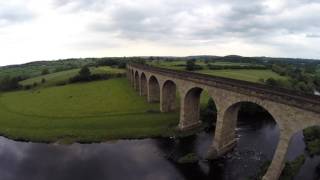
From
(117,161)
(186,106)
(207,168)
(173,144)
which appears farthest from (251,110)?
(117,161)

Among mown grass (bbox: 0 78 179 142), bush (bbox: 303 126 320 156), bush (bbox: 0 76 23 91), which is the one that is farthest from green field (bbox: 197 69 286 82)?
bush (bbox: 0 76 23 91)

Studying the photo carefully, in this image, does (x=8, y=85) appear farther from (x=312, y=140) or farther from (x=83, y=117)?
(x=312, y=140)

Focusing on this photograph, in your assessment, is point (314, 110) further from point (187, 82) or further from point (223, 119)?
point (187, 82)

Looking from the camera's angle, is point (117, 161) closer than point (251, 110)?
Yes

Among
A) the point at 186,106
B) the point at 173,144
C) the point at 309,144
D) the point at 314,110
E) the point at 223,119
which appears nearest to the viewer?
the point at 314,110

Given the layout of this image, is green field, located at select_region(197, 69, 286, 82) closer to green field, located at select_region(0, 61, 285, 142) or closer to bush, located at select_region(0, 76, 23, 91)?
green field, located at select_region(0, 61, 285, 142)

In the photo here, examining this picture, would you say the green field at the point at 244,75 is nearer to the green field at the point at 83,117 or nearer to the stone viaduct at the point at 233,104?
the green field at the point at 83,117
